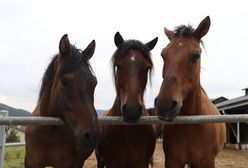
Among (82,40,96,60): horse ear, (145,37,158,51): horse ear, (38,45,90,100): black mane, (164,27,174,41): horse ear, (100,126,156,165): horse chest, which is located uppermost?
(164,27,174,41): horse ear

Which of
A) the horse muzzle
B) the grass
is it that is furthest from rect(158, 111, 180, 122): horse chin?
the grass

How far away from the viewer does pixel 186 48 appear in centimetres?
386

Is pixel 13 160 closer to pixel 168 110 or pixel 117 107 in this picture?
pixel 117 107

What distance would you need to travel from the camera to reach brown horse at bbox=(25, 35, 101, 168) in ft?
11.0

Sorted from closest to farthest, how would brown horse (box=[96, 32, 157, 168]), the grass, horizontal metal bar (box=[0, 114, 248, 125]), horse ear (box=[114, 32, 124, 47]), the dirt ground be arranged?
horizontal metal bar (box=[0, 114, 248, 125])
brown horse (box=[96, 32, 157, 168])
horse ear (box=[114, 32, 124, 47])
the grass
the dirt ground

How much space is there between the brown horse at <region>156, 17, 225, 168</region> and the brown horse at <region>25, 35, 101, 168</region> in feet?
2.62

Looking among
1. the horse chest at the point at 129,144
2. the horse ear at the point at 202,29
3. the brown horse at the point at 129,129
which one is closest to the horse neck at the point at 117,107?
the brown horse at the point at 129,129

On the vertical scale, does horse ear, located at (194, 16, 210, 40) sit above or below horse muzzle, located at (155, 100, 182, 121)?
above

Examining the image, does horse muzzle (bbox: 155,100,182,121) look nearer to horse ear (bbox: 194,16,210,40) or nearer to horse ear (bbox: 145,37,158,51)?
horse ear (bbox: 194,16,210,40)

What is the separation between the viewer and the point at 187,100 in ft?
13.3

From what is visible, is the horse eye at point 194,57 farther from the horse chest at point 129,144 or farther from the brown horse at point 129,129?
the horse chest at point 129,144

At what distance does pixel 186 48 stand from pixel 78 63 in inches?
47.4

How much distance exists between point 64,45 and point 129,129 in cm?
135

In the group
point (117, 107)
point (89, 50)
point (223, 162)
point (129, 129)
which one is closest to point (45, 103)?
point (89, 50)
